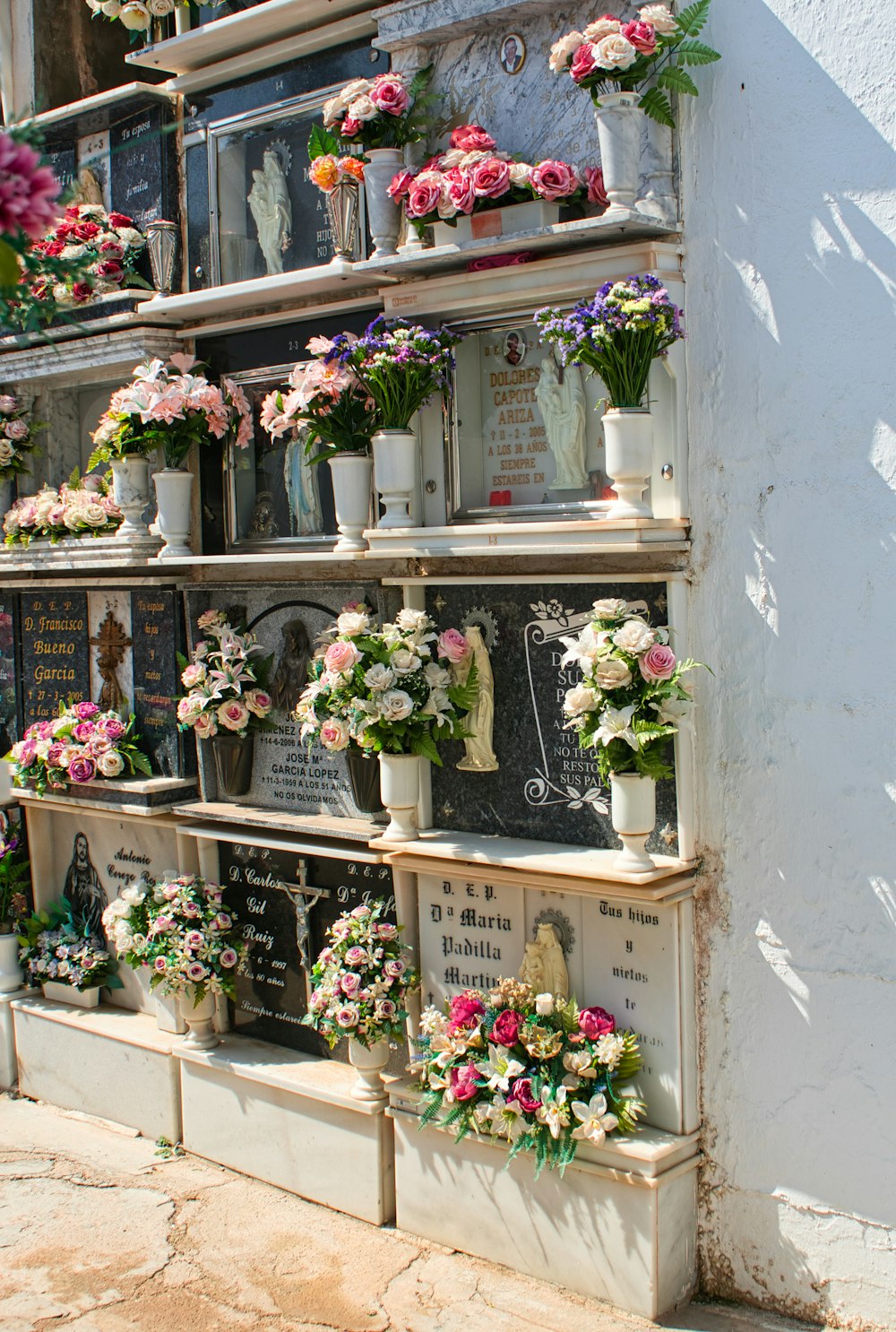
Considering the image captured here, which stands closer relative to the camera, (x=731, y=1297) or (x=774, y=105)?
(x=774, y=105)

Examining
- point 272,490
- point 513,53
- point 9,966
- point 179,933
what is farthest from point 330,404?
point 9,966

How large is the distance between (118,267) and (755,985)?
14.1 feet

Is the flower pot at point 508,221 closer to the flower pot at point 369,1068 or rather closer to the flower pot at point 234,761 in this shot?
the flower pot at point 234,761

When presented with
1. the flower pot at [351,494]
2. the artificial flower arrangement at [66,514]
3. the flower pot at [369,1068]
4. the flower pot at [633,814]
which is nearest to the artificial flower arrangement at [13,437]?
the artificial flower arrangement at [66,514]

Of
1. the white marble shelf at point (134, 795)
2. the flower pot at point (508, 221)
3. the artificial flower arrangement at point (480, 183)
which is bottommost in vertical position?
the white marble shelf at point (134, 795)

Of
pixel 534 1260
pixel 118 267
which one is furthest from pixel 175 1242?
pixel 118 267

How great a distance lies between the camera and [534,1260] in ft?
16.1

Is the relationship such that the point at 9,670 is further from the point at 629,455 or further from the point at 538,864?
the point at 629,455

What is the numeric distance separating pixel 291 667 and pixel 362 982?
1.43m

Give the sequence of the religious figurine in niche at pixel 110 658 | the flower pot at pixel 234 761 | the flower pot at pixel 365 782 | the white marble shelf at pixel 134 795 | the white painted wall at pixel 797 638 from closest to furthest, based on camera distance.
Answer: the white painted wall at pixel 797 638 < the flower pot at pixel 365 782 < the flower pot at pixel 234 761 < the white marble shelf at pixel 134 795 < the religious figurine in niche at pixel 110 658

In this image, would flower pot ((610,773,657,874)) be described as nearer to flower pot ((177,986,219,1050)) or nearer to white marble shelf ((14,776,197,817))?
flower pot ((177,986,219,1050))

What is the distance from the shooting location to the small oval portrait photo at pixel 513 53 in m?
4.96

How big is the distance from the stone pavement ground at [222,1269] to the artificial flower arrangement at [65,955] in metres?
0.95

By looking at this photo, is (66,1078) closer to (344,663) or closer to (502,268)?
(344,663)
